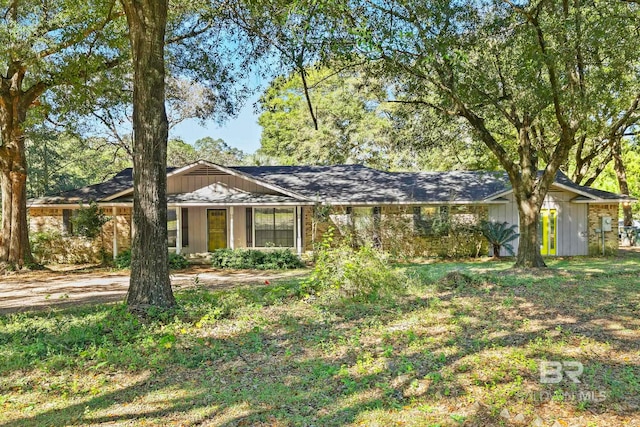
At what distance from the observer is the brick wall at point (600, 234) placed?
1792 cm

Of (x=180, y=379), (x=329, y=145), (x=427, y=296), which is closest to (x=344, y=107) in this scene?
(x=329, y=145)

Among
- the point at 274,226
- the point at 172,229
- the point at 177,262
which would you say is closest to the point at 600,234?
the point at 274,226

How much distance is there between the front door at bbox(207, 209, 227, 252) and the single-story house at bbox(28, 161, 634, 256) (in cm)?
4

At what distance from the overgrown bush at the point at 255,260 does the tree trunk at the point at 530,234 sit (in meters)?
7.40

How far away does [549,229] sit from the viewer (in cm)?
1791

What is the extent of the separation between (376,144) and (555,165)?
1679 centimetres

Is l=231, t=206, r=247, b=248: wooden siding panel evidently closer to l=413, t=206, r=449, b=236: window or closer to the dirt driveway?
the dirt driveway

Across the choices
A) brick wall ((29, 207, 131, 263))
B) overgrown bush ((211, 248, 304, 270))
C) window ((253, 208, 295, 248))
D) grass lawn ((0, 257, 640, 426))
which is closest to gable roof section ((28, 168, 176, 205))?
brick wall ((29, 207, 131, 263))

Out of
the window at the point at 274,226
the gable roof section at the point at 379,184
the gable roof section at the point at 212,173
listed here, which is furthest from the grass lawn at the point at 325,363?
the window at the point at 274,226

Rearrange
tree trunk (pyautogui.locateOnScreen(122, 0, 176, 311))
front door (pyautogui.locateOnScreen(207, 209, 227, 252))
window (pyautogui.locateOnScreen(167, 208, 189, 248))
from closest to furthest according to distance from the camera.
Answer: tree trunk (pyautogui.locateOnScreen(122, 0, 176, 311)) → window (pyautogui.locateOnScreen(167, 208, 189, 248)) → front door (pyautogui.locateOnScreen(207, 209, 227, 252))

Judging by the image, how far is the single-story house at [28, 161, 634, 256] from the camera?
17.3 meters

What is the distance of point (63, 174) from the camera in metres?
33.2

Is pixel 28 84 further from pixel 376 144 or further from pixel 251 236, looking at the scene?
pixel 376 144

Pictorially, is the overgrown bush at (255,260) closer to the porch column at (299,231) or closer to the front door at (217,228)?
the porch column at (299,231)
